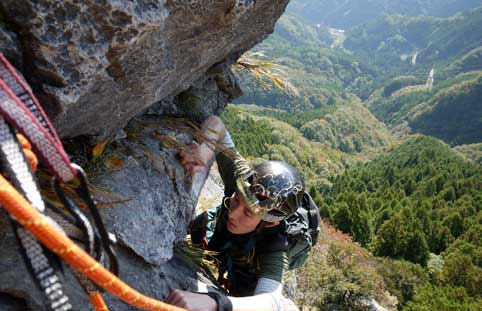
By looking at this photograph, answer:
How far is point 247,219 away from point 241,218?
2.2 inches

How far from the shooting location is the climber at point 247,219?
10.8ft

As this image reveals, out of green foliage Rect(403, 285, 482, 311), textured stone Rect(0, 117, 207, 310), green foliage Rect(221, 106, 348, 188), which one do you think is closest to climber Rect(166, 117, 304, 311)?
textured stone Rect(0, 117, 207, 310)

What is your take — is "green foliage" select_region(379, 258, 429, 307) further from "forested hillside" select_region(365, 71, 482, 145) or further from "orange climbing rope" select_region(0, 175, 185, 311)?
"forested hillside" select_region(365, 71, 482, 145)

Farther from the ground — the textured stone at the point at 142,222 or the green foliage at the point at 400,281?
the textured stone at the point at 142,222

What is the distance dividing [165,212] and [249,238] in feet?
2.82

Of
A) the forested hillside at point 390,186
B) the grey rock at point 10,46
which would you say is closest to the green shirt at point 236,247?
the forested hillside at point 390,186

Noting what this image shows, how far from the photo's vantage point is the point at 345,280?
1991 cm

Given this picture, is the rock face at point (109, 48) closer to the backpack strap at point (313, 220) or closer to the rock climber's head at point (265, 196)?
the rock climber's head at point (265, 196)

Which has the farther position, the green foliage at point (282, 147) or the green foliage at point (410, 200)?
the green foliage at point (282, 147)

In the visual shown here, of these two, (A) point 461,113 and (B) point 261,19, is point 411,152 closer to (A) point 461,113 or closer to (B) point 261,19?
(A) point 461,113

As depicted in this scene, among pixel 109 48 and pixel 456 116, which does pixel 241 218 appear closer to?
pixel 109 48

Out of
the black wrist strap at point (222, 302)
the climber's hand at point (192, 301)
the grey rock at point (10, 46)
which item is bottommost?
the black wrist strap at point (222, 302)

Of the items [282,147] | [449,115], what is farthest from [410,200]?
[449,115]

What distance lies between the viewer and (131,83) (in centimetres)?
229
